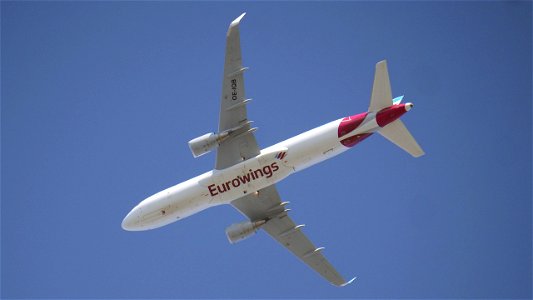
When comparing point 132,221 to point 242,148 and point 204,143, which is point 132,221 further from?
point 242,148

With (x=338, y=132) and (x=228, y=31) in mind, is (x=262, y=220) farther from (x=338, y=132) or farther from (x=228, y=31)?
(x=228, y=31)

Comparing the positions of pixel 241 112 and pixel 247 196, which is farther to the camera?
pixel 247 196

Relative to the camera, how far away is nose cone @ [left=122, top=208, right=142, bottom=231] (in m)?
50.1

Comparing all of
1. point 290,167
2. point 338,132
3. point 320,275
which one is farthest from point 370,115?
point 320,275

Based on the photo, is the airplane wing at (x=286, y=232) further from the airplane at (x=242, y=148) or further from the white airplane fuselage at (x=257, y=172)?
the white airplane fuselage at (x=257, y=172)

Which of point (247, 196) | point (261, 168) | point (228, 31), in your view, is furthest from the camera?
point (247, 196)

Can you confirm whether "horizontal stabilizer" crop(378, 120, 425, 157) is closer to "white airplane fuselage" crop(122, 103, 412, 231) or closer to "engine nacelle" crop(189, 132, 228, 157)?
"white airplane fuselage" crop(122, 103, 412, 231)

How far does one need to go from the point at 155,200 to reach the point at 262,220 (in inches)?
313

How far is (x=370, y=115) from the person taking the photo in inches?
1843

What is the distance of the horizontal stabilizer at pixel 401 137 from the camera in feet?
155

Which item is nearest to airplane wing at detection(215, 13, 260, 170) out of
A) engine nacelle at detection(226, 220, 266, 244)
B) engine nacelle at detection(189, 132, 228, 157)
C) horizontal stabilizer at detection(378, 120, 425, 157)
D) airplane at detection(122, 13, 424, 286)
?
airplane at detection(122, 13, 424, 286)

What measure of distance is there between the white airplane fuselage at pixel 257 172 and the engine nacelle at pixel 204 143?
1.82 metres

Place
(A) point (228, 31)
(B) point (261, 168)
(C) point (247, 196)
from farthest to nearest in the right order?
(C) point (247, 196), (B) point (261, 168), (A) point (228, 31)

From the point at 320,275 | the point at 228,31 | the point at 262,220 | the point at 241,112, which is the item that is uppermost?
the point at 228,31
